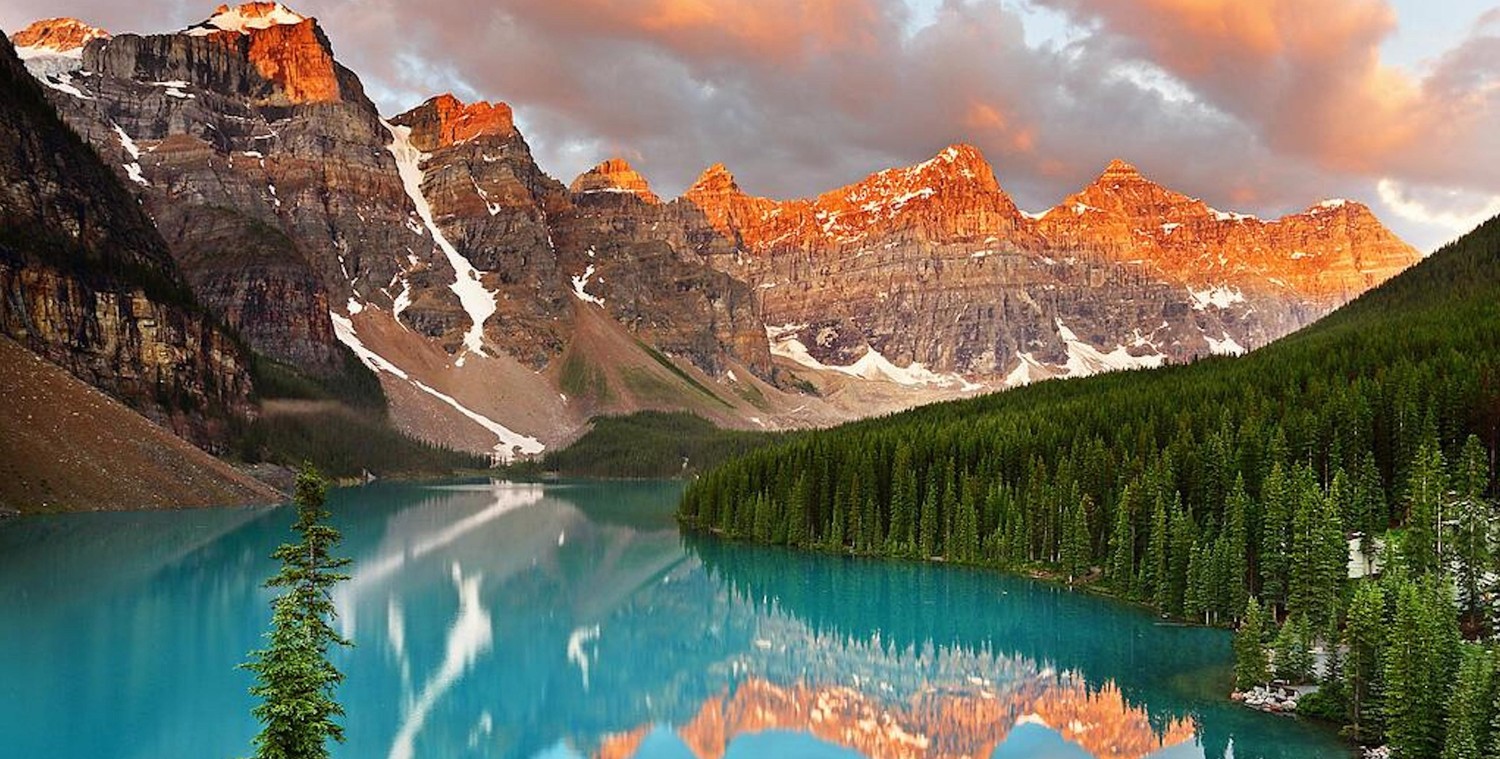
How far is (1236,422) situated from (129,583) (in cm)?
7841

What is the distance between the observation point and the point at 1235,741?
40.5 meters

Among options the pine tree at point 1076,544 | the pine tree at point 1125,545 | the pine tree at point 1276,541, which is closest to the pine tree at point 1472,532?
the pine tree at point 1276,541

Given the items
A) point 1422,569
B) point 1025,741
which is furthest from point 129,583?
point 1422,569

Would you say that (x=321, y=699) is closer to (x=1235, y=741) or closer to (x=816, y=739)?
(x=816, y=739)

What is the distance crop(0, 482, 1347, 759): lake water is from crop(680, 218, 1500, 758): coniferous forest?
3.78 metres

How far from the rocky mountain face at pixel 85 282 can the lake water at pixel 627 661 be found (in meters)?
77.6

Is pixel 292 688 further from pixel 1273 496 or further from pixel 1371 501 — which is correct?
pixel 1371 501

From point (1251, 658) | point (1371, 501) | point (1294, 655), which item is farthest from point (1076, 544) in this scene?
point (1251, 658)

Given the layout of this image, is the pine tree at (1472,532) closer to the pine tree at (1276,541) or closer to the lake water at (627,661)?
the pine tree at (1276,541)

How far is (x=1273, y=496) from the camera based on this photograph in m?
62.3

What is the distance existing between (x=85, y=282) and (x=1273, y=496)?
16996cm

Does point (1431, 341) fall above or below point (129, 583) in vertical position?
above

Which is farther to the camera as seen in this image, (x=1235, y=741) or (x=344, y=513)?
(x=344, y=513)

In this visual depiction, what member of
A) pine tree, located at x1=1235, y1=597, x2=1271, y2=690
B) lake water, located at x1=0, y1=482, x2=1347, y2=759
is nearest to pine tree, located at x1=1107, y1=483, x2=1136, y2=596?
lake water, located at x1=0, y1=482, x2=1347, y2=759
